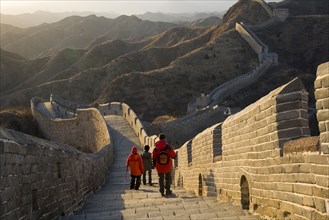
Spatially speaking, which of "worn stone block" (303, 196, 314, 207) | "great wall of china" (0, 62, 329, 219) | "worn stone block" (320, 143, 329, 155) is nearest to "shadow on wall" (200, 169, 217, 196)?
"great wall of china" (0, 62, 329, 219)

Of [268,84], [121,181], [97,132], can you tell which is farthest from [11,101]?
[121,181]

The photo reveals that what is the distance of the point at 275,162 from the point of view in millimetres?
6352

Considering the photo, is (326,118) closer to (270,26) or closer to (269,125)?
(269,125)

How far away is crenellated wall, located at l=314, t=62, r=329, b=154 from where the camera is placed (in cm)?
473

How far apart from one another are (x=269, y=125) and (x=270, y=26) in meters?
75.0

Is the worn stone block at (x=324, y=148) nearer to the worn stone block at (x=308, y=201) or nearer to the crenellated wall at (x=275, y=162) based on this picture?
the crenellated wall at (x=275, y=162)

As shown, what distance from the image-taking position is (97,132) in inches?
1395

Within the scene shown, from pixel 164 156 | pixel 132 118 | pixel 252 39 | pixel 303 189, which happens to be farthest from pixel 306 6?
pixel 303 189

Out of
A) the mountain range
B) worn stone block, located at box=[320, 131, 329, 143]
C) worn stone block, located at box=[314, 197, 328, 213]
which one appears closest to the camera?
worn stone block, located at box=[320, 131, 329, 143]

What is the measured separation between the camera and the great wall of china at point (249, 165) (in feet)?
16.7

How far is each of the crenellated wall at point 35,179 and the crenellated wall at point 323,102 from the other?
3427 mm

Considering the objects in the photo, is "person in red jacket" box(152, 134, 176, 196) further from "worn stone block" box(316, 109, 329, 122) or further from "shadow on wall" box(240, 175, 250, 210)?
"worn stone block" box(316, 109, 329, 122)

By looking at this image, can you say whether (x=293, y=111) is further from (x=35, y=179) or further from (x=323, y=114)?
(x=35, y=179)

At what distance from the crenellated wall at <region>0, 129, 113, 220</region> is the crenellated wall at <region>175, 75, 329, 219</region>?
2.95 m
